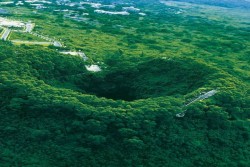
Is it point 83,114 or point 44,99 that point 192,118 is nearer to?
point 83,114

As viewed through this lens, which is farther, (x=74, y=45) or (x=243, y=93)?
(x=74, y=45)

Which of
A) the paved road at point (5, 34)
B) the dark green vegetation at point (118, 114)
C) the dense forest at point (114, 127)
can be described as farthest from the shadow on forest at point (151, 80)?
the paved road at point (5, 34)

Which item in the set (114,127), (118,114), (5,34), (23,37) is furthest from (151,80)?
(5,34)

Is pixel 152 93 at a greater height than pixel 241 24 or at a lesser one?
greater

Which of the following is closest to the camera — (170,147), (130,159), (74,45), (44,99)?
(130,159)

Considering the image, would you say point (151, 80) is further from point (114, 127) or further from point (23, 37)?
point (23, 37)

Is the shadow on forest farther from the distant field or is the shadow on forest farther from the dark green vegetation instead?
the distant field

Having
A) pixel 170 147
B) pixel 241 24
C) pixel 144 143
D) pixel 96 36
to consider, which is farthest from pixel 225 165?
pixel 241 24

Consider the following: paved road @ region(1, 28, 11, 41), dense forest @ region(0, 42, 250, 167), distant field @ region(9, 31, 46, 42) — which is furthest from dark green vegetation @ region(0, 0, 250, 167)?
distant field @ region(9, 31, 46, 42)
